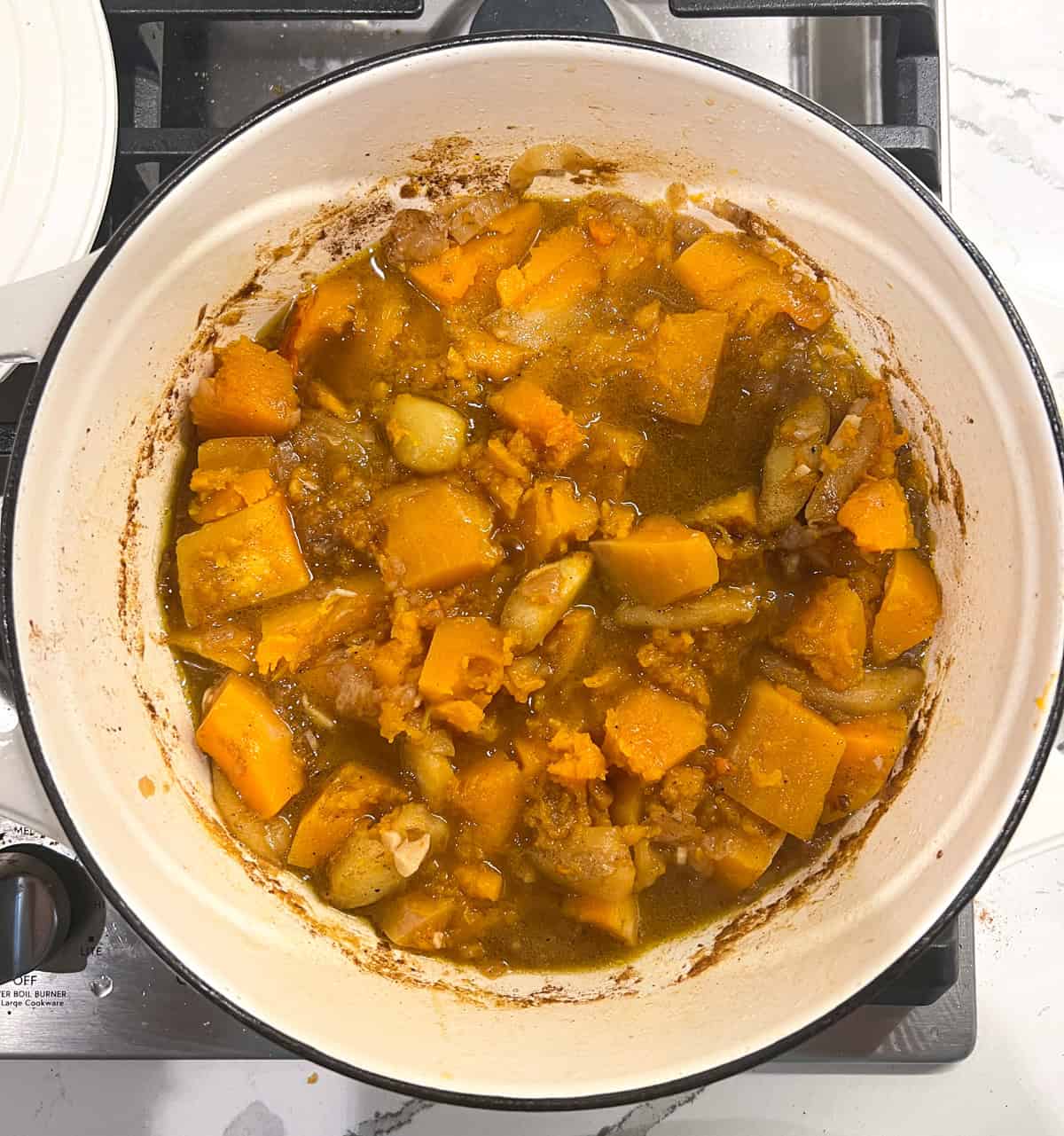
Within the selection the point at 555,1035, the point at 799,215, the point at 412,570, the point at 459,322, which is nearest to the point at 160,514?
the point at 412,570

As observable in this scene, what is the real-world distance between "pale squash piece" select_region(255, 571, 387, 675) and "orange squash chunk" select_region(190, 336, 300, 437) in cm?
31

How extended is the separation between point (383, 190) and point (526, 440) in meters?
0.54

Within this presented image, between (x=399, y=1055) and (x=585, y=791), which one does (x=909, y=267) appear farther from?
(x=399, y=1055)

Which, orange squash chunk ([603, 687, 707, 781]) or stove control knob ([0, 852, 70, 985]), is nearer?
stove control knob ([0, 852, 70, 985])

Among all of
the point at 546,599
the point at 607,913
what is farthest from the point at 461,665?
the point at 607,913

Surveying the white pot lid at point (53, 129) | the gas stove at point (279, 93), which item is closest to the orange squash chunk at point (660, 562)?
the gas stove at point (279, 93)

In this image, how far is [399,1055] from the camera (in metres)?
1.44

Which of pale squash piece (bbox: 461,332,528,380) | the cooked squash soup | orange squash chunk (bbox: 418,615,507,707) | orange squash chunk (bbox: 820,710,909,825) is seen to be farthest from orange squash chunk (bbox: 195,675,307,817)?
orange squash chunk (bbox: 820,710,909,825)

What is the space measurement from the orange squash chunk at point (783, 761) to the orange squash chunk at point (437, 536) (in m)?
0.53

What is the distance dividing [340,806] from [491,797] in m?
0.26

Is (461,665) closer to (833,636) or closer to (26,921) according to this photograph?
(833,636)

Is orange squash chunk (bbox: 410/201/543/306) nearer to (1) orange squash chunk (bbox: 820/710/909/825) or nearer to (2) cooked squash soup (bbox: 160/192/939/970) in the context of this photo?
(2) cooked squash soup (bbox: 160/192/939/970)

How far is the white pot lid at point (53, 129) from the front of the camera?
163cm

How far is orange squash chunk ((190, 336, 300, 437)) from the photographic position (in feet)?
5.60
